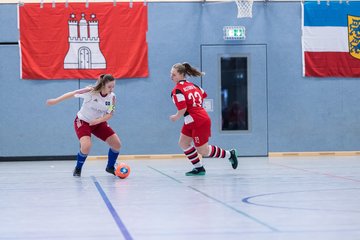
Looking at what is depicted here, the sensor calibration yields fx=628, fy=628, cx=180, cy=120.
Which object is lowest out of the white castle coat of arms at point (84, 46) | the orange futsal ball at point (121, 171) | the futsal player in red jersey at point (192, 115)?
the orange futsal ball at point (121, 171)

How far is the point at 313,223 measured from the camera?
4793mm

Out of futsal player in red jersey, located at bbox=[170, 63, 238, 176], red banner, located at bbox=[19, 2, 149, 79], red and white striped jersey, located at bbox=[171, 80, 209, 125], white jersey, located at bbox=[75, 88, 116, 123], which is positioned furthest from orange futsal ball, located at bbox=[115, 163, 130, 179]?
red banner, located at bbox=[19, 2, 149, 79]

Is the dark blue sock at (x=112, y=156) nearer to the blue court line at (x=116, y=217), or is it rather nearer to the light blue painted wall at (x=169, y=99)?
the blue court line at (x=116, y=217)

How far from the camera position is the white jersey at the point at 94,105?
959 centimetres

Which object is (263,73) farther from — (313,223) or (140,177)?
(313,223)

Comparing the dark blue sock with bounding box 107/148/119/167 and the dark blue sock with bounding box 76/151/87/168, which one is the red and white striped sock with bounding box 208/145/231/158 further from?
the dark blue sock with bounding box 76/151/87/168

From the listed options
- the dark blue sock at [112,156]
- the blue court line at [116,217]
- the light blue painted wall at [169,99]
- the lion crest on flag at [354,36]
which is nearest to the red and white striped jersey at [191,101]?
the dark blue sock at [112,156]

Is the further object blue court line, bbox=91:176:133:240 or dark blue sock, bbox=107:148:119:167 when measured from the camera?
dark blue sock, bbox=107:148:119:167

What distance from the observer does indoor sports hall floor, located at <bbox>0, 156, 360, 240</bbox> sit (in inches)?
176

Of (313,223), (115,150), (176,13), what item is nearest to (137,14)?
(176,13)

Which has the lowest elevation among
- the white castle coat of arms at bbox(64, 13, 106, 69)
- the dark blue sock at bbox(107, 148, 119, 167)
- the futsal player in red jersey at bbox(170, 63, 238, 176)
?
the dark blue sock at bbox(107, 148, 119, 167)

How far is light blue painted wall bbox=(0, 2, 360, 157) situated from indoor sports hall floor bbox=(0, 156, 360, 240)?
655cm

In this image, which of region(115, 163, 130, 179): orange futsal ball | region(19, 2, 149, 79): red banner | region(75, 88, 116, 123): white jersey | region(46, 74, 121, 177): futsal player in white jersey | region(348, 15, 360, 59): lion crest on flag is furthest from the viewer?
region(348, 15, 360, 59): lion crest on flag

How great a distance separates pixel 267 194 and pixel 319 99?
1019 centimetres
